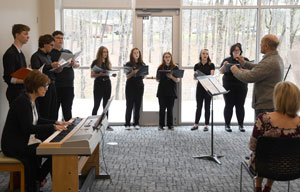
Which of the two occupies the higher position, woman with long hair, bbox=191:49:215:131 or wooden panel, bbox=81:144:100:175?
woman with long hair, bbox=191:49:215:131

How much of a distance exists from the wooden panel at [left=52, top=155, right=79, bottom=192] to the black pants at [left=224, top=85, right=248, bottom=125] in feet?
14.5

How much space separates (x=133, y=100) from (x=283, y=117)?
4.45 metres

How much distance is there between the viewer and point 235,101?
6.98 meters

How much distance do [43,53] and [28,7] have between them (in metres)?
1.28

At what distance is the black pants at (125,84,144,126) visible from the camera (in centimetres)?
711

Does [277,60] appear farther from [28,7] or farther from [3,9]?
[28,7]

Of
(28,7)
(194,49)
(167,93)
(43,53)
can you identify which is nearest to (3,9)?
(43,53)

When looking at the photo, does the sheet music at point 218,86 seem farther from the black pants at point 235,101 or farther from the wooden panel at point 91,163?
the black pants at point 235,101

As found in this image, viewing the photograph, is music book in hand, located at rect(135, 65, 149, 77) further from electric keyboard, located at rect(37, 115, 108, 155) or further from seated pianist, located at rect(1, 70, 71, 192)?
electric keyboard, located at rect(37, 115, 108, 155)

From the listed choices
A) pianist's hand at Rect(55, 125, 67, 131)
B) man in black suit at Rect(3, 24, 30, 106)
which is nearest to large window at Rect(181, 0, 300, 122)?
man in black suit at Rect(3, 24, 30, 106)

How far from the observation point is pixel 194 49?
7656mm

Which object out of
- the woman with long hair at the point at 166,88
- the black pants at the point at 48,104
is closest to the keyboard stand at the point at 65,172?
the black pants at the point at 48,104

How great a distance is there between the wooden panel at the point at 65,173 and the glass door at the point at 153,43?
4.64 metres

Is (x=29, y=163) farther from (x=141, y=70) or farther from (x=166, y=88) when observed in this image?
(x=166, y=88)
